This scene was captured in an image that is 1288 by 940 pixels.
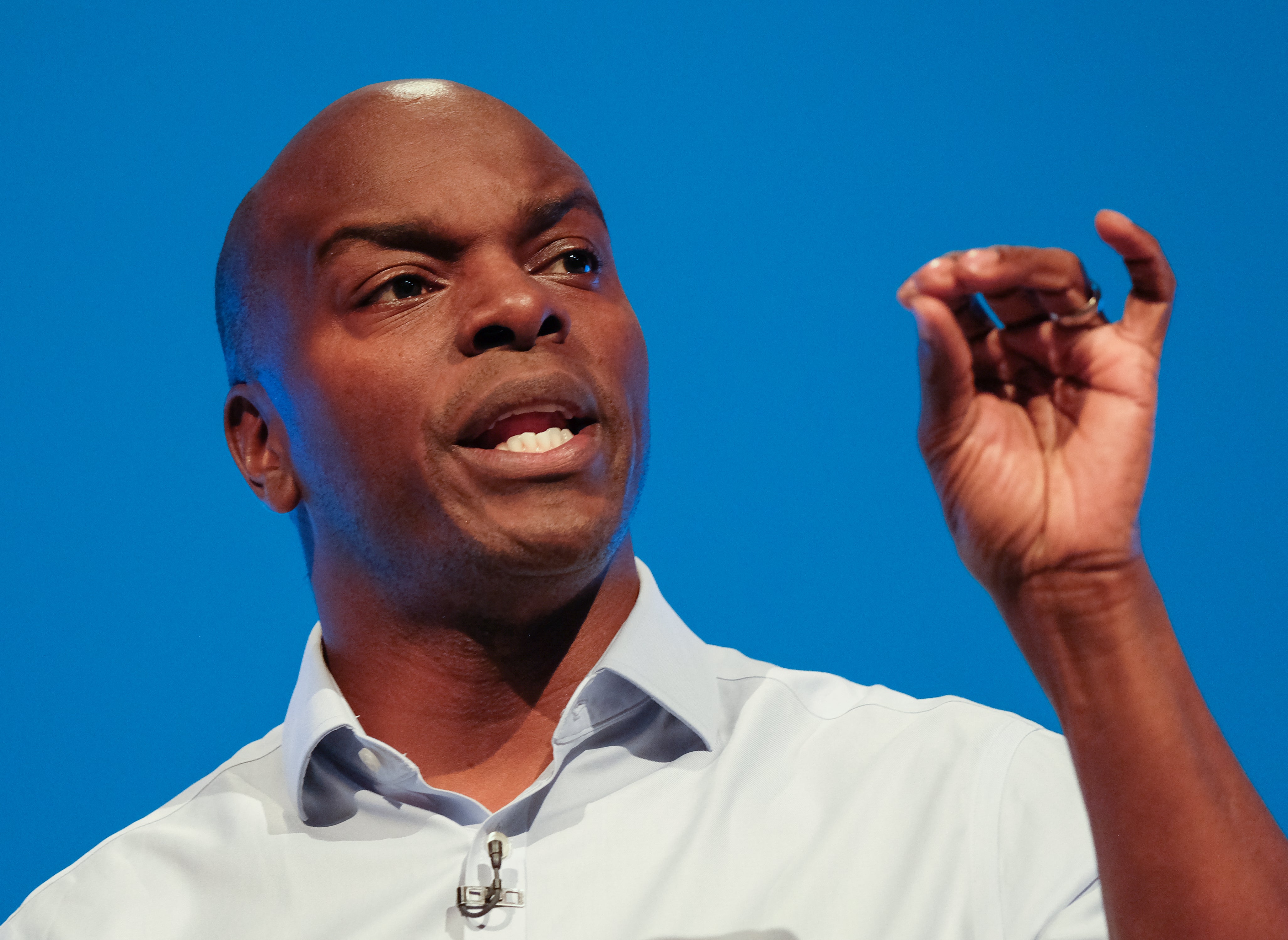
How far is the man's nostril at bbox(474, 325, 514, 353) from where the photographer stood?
1.53m

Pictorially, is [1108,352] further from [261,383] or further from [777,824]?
[261,383]

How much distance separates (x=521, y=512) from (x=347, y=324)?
0.35 metres

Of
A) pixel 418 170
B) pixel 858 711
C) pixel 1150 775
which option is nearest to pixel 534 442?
pixel 418 170

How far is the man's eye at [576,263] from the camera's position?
1677 mm

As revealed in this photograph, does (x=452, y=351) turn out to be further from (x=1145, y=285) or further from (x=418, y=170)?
(x=1145, y=285)

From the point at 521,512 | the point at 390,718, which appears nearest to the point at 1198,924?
the point at 521,512

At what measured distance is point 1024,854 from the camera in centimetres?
137

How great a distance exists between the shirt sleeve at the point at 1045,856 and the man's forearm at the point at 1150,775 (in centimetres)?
26

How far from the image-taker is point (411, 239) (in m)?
1.60

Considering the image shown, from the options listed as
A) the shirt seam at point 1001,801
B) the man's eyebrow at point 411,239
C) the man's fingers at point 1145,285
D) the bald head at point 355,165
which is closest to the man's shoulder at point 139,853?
the bald head at point 355,165

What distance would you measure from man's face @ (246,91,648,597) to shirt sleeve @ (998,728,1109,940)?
552 mm

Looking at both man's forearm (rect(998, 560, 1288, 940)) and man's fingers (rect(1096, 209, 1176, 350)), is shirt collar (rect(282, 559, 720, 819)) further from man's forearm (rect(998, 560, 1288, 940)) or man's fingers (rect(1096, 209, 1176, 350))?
man's fingers (rect(1096, 209, 1176, 350))

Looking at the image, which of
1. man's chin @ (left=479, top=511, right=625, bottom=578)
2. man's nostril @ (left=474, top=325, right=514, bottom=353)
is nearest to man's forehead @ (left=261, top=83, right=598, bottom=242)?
man's nostril @ (left=474, top=325, right=514, bottom=353)

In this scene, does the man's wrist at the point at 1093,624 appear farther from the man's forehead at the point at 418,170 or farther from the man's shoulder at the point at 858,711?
the man's forehead at the point at 418,170
